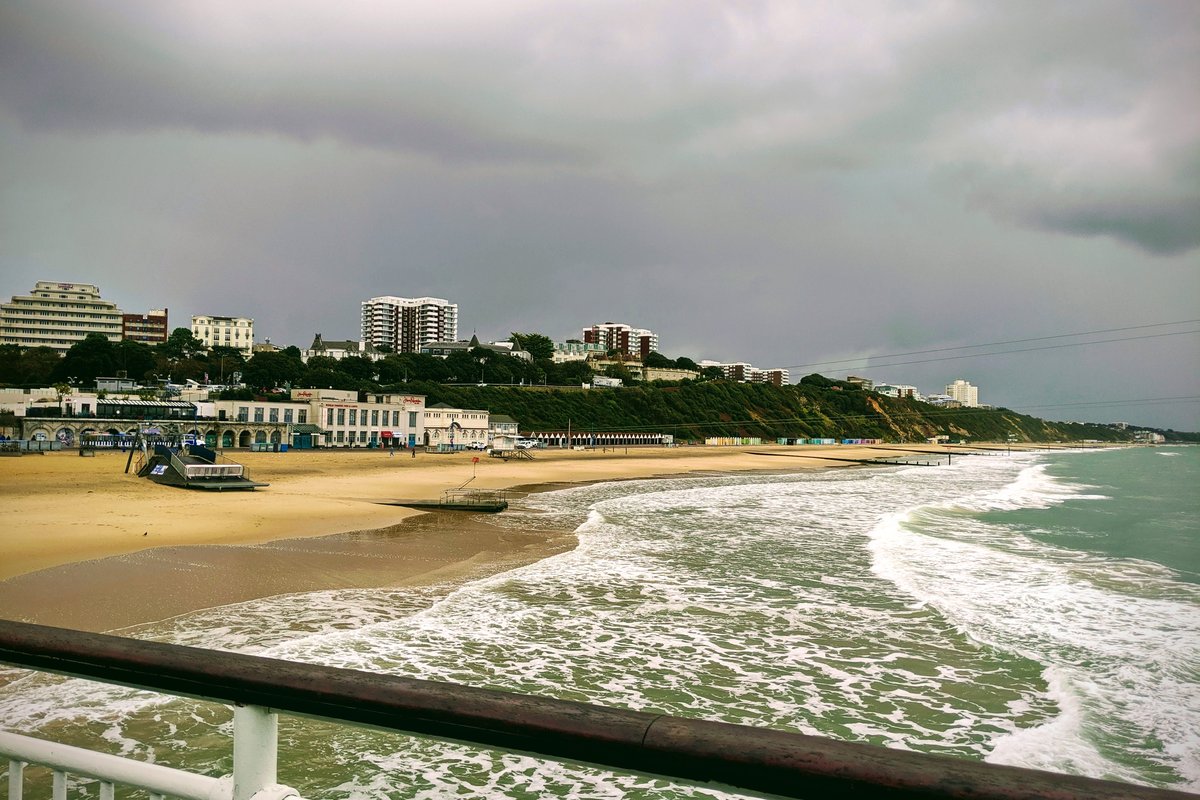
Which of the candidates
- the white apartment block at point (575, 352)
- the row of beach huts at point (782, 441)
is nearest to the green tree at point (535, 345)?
the white apartment block at point (575, 352)

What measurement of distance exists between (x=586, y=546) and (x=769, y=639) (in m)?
9.18

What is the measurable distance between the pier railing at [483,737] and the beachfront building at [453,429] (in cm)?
7126

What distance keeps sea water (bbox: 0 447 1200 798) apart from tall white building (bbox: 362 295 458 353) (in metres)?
177

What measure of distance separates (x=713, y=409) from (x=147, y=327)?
347 ft

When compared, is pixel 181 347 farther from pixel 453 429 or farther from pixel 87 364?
pixel 453 429

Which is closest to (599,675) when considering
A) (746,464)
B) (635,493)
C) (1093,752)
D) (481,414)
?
(1093,752)

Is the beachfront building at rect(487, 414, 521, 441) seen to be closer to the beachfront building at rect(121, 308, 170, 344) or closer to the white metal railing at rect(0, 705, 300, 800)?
the white metal railing at rect(0, 705, 300, 800)

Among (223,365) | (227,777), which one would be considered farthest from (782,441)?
(227,777)

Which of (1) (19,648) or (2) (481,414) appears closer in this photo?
(1) (19,648)

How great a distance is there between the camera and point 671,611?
43.2 feet

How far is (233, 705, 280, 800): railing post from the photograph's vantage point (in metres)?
1.90

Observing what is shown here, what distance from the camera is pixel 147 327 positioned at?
458ft

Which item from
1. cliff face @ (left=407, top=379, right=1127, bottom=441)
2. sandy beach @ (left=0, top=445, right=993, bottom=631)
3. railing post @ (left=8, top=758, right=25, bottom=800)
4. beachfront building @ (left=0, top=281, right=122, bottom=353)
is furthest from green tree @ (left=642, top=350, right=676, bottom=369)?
railing post @ (left=8, top=758, right=25, bottom=800)

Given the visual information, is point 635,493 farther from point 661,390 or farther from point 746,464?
point 661,390
